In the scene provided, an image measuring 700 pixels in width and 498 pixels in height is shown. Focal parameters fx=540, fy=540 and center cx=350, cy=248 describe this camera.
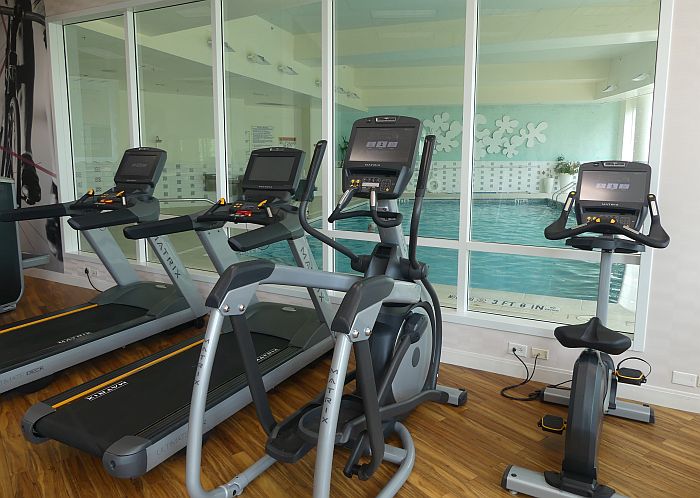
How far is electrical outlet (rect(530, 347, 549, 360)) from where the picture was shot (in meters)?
3.42

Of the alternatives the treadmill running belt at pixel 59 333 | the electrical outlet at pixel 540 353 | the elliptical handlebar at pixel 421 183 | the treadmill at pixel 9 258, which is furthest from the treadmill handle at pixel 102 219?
the electrical outlet at pixel 540 353

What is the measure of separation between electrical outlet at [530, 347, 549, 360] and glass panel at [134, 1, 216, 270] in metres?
3.00

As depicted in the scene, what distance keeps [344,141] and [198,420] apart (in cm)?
279

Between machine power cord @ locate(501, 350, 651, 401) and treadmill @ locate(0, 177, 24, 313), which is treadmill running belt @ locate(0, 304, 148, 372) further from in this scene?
machine power cord @ locate(501, 350, 651, 401)

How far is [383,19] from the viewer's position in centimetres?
407

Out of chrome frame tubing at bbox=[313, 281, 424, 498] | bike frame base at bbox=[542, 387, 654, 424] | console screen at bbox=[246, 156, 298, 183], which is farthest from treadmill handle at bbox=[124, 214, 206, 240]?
bike frame base at bbox=[542, 387, 654, 424]

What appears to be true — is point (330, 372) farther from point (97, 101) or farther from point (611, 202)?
point (97, 101)

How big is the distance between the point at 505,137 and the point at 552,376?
61.8 inches

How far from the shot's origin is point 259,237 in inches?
111

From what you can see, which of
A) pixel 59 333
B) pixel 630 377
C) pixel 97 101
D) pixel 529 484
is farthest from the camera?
pixel 97 101

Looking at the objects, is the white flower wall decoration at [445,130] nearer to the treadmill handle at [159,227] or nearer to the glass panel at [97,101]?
the treadmill handle at [159,227]

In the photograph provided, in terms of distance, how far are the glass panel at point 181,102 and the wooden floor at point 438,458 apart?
237 centimetres

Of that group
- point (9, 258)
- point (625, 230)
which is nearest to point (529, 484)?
point (625, 230)

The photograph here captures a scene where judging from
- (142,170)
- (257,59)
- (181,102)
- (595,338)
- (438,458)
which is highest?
(257,59)
